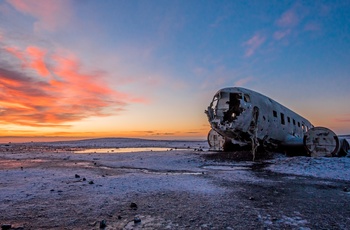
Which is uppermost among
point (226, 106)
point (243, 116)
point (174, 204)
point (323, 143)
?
point (226, 106)

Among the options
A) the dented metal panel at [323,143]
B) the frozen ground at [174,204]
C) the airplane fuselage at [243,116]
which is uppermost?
A: the airplane fuselage at [243,116]

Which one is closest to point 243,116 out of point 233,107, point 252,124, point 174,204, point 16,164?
point 252,124

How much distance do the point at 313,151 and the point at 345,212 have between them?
44.0 feet

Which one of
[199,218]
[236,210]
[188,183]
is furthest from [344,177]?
[199,218]

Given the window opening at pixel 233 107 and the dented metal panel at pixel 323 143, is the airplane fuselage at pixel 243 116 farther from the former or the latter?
the dented metal panel at pixel 323 143

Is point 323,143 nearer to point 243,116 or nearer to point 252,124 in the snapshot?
point 252,124

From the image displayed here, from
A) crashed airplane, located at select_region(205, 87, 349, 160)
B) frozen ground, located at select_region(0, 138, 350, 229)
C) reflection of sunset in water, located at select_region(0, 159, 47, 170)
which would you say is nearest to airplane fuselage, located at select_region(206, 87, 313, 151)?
crashed airplane, located at select_region(205, 87, 349, 160)

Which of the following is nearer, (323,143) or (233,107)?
(323,143)

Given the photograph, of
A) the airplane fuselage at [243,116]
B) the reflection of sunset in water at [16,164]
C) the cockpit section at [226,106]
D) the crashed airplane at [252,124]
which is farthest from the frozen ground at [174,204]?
the cockpit section at [226,106]

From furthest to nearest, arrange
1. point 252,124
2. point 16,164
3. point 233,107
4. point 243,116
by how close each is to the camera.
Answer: point 233,107 < point 252,124 < point 243,116 < point 16,164

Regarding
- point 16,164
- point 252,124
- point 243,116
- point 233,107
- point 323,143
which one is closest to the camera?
point 16,164

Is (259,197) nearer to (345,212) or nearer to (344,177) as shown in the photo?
(345,212)

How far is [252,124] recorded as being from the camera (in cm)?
1736

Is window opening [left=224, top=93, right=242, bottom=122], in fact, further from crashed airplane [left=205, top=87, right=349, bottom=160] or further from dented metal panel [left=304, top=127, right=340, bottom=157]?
dented metal panel [left=304, top=127, right=340, bottom=157]
